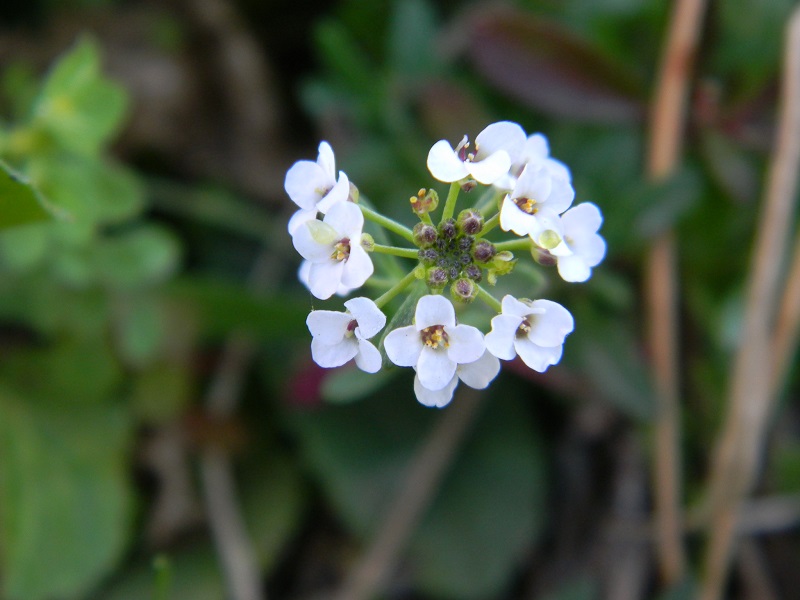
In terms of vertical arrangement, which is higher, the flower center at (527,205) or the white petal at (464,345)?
the flower center at (527,205)

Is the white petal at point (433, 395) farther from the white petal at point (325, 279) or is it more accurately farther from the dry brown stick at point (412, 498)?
the dry brown stick at point (412, 498)

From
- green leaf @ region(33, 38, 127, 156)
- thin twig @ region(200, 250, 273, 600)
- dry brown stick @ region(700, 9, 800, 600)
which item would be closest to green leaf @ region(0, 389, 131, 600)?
thin twig @ region(200, 250, 273, 600)

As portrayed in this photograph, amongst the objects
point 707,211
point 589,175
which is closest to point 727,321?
point 707,211

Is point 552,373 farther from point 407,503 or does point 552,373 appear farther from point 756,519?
point 756,519

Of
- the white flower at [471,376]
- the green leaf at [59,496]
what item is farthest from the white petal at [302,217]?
the green leaf at [59,496]

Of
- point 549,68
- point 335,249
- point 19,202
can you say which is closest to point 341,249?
point 335,249
